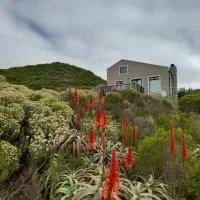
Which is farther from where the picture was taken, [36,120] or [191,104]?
[191,104]

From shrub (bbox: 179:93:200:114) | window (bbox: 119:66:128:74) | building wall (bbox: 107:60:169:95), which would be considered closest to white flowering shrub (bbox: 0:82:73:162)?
shrub (bbox: 179:93:200:114)

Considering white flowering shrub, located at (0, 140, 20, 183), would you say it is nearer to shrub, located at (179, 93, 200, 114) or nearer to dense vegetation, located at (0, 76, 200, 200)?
dense vegetation, located at (0, 76, 200, 200)


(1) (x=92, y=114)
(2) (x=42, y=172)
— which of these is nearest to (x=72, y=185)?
(2) (x=42, y=172)

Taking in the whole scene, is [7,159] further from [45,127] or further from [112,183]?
[112,183]

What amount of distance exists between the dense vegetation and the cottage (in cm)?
2855

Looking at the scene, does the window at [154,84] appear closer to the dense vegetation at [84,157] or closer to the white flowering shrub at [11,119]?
the dense vegetation at [84,157]

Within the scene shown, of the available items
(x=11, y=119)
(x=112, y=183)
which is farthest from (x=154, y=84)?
(x=112, y=183)

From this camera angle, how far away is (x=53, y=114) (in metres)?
11.2

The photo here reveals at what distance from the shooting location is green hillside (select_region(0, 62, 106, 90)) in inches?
2126

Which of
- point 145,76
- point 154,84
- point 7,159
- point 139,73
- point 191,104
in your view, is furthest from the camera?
point 139,73

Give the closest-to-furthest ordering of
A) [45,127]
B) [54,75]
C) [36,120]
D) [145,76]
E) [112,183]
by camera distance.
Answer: [112,183] → [45,127] → [36,120] → [145,76] → [54,75]

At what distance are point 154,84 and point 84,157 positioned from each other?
33.2m

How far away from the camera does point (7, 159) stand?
8.49 m

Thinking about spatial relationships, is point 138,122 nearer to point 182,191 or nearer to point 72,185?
point 182,191
